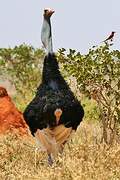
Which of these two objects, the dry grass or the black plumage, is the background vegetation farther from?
the black plumage

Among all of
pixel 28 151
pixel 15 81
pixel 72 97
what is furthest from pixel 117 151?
pixel 15 81

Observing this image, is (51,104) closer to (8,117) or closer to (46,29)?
(46,29)

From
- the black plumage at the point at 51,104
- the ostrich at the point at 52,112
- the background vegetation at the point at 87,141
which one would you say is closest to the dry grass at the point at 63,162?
the background vegetation at the point at 87,141

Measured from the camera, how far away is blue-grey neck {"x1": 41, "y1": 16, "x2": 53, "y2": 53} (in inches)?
339

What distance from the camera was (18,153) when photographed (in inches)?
396

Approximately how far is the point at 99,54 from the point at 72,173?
430cm

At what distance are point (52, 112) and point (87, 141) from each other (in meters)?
1.87

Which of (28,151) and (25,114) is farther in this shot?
(28,151)

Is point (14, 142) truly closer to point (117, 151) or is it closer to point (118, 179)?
point (117, 151)

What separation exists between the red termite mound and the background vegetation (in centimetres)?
159

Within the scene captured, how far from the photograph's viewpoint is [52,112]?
316 inches

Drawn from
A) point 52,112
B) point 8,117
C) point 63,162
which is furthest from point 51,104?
point 8,117

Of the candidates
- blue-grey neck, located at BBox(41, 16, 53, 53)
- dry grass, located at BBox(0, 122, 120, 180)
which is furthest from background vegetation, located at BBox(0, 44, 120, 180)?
blue-grey neck, located at BBox(41, 16, 53, 53)

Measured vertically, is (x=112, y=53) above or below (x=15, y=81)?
below
